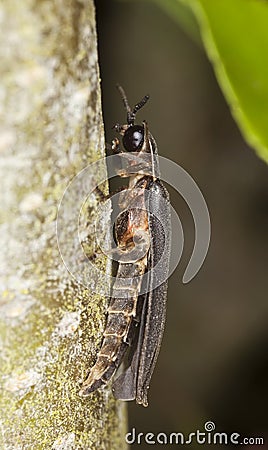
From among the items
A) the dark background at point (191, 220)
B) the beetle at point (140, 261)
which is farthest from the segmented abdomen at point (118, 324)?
the dark background at point (191, 220)

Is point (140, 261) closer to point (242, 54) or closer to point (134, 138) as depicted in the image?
point (134, 138)

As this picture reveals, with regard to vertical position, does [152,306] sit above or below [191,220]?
below

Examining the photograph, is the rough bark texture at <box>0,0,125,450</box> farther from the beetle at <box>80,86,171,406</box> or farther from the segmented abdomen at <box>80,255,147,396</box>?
the beetle at <box>80,86,171,406</box>

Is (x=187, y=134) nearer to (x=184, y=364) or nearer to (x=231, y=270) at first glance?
(x=231, y=270)

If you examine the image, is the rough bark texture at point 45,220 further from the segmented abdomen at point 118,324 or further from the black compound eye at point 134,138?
the black compound eye at point 134,138

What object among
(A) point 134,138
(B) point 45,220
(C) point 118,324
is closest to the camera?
(B) point 45,220

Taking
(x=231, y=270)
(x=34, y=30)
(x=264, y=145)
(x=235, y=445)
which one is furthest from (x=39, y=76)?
(x=231, y=270)

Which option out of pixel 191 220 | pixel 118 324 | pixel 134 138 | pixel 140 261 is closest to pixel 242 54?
pixel 134 138
